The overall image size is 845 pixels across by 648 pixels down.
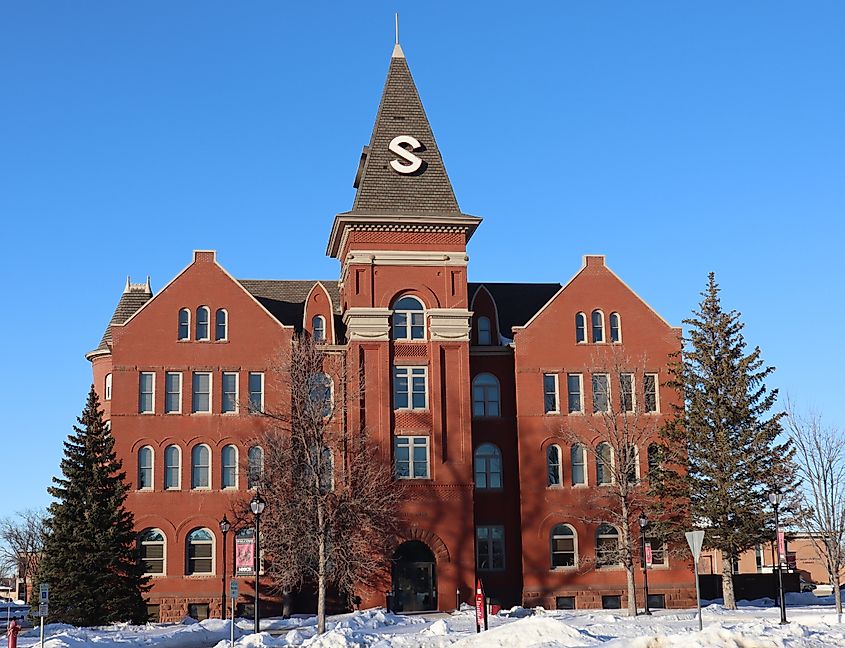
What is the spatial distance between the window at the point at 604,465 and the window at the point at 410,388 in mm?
9283

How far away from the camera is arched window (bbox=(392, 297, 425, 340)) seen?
180 ft

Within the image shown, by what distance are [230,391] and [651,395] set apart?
69.3 ft

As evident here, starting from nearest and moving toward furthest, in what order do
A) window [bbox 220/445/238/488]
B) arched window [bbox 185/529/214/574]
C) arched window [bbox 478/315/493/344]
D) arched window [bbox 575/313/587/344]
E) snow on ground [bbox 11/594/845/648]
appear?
snow on ground [bbox 11/594/845/648] → arched window [bbox 185/529/214/574] → window [bbox 220/445/238/488] → arched window [bbox 575/313/587/344] → arched window [bbox 478/315/493/344]

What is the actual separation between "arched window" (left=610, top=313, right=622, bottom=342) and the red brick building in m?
0.08

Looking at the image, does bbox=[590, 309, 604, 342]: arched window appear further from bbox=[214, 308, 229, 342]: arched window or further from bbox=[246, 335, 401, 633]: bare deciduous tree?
bbox=[214, 308, 229, 342]: arched window

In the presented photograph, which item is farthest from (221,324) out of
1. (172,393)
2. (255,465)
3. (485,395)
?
(485,395)

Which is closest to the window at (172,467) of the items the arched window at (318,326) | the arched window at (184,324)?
the arched window at (184,324)

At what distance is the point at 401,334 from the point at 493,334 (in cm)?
629

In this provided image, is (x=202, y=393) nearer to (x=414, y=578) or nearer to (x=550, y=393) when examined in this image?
(x=414, y=578)

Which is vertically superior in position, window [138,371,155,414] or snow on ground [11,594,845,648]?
window [138,371,155,414]

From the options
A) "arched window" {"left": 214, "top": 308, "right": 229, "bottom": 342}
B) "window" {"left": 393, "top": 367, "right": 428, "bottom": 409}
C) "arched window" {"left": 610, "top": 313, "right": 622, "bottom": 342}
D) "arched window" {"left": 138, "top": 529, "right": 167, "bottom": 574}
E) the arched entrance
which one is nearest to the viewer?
the arched entrance

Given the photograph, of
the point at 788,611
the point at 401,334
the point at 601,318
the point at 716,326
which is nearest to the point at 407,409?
the point at 401,334

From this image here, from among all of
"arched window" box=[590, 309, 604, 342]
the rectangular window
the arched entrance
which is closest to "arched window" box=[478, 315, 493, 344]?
the rectangular window

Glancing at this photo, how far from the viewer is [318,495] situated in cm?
4422
